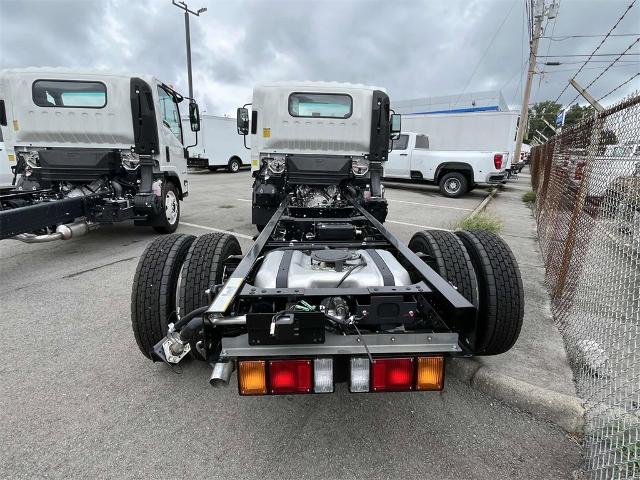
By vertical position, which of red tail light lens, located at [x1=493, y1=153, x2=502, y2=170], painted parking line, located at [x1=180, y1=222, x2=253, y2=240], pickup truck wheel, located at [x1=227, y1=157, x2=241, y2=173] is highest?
red tail light lens, located at [x1=493, y1=153, x2=502, y2=170]

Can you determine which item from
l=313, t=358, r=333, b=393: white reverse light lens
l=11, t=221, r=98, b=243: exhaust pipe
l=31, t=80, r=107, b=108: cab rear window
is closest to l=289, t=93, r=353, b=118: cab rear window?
l=31, t=80, r=107, b=108: cab rear window

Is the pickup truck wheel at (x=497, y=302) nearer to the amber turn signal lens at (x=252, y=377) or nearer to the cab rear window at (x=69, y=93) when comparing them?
the amber turn signal lens at (x=252, y=377)

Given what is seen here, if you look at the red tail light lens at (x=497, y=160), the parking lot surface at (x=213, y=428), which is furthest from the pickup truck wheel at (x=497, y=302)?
the red tail light lens at (x=497, y=160)

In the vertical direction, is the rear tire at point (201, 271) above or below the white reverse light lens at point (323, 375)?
above

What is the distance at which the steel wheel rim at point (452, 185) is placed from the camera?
12805mm

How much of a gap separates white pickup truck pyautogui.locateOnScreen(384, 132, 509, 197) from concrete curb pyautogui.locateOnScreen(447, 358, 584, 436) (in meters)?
10.0

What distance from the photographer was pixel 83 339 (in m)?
3.08

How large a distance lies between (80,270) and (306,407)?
3.91 m

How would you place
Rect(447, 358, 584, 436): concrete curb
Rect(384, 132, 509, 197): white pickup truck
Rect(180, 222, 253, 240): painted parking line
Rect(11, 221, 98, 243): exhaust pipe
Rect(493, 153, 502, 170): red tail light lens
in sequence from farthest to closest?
Rect(384, 132, 509, 197): white pickup truck → Rect(493, 153, 502, 170): red tail light lens → Rect(180, 222, 253, 240): painted parking line → Rect(11, 221, 98, 243): exhaust pipe → Rect(447, 358, 584, 436): concrete curb

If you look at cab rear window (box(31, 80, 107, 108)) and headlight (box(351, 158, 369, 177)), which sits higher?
cab rear window (box(31, 80, 107, 108))

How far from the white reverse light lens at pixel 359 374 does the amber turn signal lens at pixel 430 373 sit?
0.24m

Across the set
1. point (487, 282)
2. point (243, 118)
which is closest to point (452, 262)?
point (487, 282)

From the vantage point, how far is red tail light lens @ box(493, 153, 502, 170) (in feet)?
39.1

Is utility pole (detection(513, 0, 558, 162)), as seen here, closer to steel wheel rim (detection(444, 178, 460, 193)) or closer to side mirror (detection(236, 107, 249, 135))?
steel wheel rim (detection(444, 178, 460, 193))
